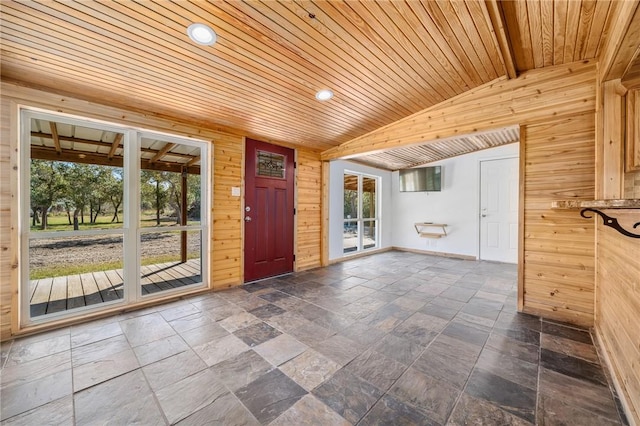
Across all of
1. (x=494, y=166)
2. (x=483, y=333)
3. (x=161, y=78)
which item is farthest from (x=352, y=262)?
(x=161, y=78)

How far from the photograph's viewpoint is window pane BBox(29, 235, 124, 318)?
8.53 feet

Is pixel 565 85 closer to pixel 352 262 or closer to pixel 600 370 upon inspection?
pixel 600 370

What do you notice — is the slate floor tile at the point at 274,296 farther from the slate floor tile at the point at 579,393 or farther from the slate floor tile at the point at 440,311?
the slate floor tile at the point at 579,393

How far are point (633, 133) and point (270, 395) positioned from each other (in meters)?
3.12

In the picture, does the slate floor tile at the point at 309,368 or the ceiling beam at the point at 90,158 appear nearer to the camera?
the slate floor tile at the point at 309,368

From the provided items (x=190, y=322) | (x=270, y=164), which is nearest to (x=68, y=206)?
(x=190, y=322)

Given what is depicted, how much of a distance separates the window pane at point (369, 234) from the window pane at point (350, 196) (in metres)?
0.54

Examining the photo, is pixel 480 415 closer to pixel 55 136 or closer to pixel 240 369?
pixel 240 369

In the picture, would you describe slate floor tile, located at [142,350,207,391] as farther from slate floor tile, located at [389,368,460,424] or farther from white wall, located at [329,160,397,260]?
white wall, located at [329,160,397,260]

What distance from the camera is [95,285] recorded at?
337cm

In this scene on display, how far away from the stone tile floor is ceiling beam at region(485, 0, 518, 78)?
2.48m

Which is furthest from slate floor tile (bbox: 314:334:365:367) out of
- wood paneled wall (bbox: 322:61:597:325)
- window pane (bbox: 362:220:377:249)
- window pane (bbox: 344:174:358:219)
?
window pane (bbox: 362:220:377:249)

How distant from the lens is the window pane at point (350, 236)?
5745 mm

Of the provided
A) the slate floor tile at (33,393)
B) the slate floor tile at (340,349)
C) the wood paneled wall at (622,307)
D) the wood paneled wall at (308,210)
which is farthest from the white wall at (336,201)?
the slate floor tile at (33,393)
